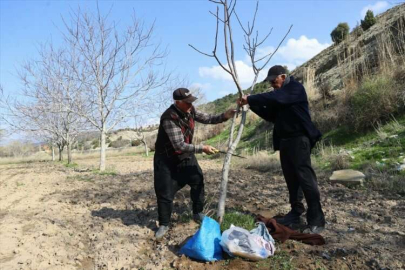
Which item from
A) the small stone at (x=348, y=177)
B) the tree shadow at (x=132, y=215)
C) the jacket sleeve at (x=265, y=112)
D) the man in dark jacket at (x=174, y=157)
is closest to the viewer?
the man in dark jacket at (x=174, y=157)

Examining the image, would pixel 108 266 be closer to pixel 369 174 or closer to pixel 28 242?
pixel 28 242

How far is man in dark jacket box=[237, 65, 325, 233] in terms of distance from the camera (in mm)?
3629

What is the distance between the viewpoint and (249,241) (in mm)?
3008

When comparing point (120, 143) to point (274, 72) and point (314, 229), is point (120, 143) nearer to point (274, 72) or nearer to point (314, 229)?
point (274, 72)

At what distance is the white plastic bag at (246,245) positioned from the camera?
117 inches

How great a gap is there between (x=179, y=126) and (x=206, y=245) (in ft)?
4.63

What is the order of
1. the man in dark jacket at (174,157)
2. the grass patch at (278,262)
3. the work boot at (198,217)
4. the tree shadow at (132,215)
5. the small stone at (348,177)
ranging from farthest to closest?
the small stone at (348,177)
the tree shadow at (132,215)
the work boot at (198,217)
the man in dark jacket at (174,157)
the grass patch at (278,262)

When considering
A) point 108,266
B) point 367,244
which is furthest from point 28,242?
point 367,244

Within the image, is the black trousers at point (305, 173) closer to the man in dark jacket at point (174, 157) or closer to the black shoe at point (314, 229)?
the black shoe at point (314, 229)

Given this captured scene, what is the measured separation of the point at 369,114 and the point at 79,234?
7110 mm

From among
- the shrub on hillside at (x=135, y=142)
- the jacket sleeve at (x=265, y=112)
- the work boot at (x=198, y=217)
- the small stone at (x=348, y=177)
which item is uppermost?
the shrub on hillside at (x=135, y=142)

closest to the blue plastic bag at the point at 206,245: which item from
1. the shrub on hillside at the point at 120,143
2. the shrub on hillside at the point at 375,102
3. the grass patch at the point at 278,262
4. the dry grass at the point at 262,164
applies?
the grass patch at the point at 278,262

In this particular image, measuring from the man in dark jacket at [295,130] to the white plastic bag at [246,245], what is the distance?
860 millimetres

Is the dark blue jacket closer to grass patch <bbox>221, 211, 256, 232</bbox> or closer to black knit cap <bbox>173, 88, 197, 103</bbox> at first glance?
black knit cap <bbox>173, 88, 197, 103</bbox>
